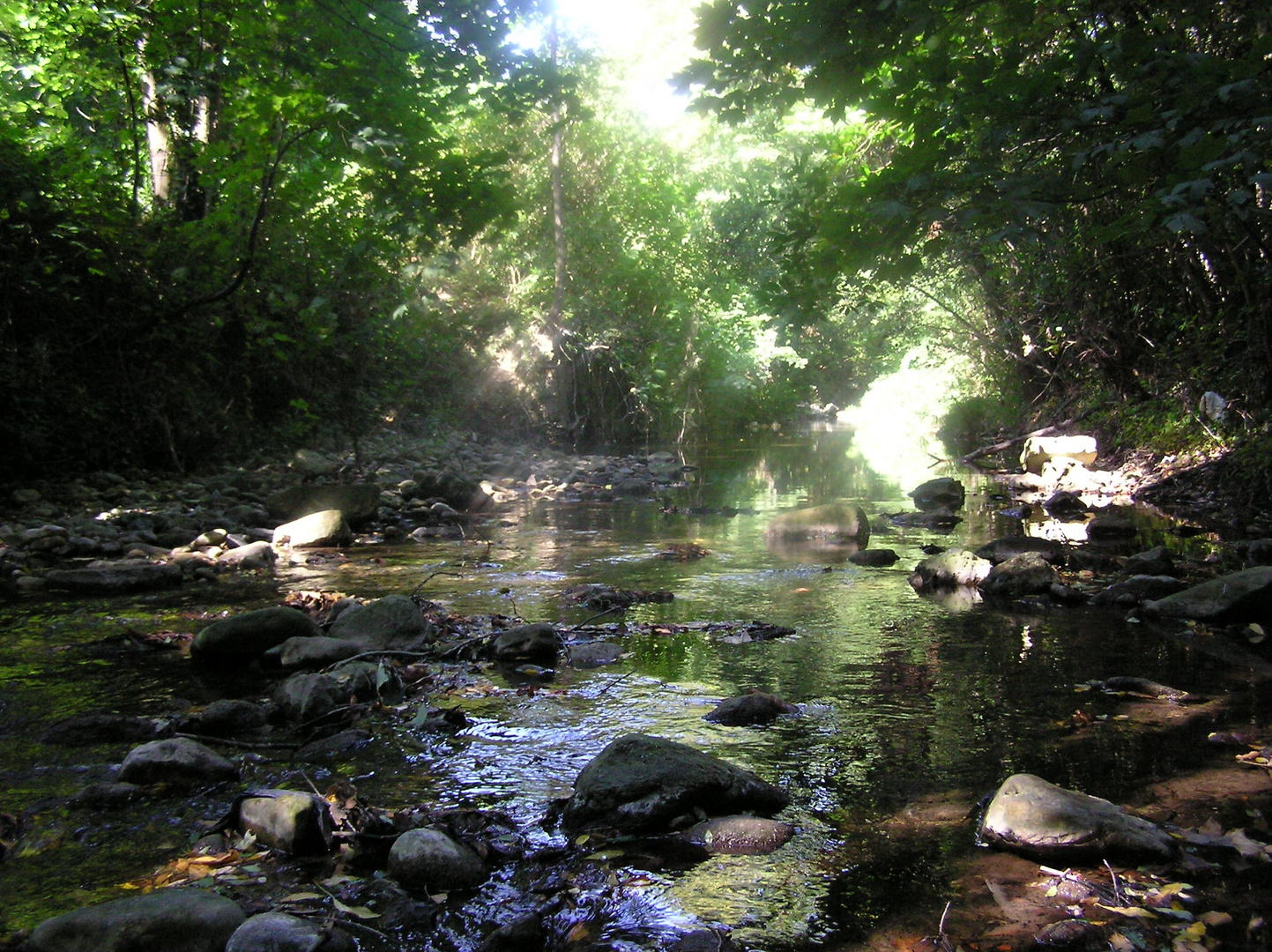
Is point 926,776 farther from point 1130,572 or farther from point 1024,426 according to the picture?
point 1024,426

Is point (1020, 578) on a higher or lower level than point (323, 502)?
lower

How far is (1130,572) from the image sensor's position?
6.88 m

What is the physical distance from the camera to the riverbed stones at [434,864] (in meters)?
2.54

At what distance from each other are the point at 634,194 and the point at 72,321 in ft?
49.6

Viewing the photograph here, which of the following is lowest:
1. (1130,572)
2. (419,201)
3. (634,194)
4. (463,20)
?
(1130,572)

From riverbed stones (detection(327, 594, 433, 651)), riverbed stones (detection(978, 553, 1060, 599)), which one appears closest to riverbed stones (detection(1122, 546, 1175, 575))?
riverbed stones (detection(978, 553, 1060, 599))

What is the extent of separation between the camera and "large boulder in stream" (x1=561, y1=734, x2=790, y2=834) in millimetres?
2891

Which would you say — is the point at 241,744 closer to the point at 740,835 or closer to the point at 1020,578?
the point at 740,835

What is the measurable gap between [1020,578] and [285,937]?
5696 mm

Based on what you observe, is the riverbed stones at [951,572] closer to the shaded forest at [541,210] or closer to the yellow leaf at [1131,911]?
the shaded forest at [541,210]

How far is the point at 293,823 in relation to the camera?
2.71 meters

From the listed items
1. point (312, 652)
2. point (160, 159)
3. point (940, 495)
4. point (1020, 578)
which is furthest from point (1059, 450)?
point (160, 159)

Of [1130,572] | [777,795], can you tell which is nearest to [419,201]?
[777,795]

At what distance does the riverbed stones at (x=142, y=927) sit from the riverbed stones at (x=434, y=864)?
1.53 feet
